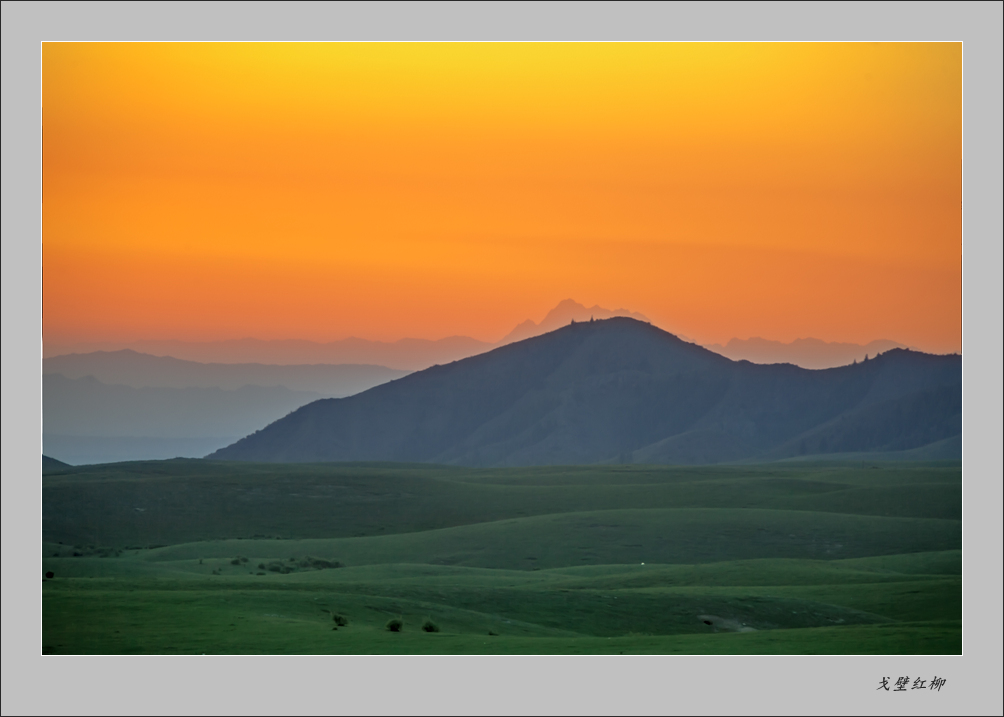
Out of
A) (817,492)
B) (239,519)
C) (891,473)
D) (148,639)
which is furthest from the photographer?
(891,473)

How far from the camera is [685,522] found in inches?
3076

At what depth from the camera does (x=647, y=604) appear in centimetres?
4131

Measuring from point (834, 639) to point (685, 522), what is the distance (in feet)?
143

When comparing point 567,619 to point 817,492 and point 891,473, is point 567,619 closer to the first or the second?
point 817,492

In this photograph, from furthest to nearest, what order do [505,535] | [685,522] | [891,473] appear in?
[891,473]
[685,522]
[505,535]

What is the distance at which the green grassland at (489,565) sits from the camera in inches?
1325

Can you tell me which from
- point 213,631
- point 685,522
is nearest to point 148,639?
point 213,631

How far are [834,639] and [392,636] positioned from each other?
1341 cm

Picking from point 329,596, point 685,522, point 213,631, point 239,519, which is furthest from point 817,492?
point 213,631

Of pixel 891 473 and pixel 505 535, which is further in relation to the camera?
pixel 891 473

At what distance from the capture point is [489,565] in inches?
2527

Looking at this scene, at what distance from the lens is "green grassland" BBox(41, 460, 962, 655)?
33656 mm

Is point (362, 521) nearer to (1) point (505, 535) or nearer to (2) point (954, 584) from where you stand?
(1) point (505, 535)

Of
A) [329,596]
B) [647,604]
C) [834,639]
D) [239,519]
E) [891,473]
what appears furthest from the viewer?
[891,473]
